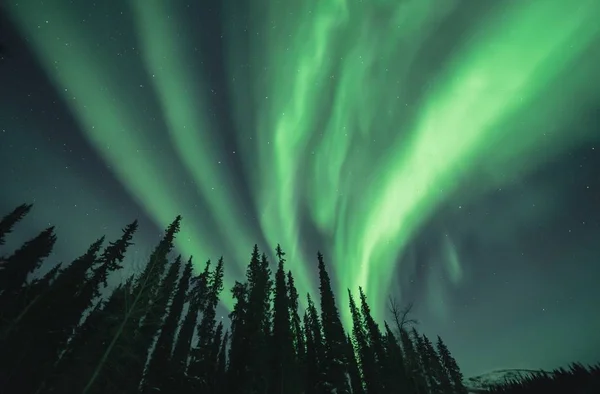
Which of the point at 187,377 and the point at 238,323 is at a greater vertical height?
the point at 238,323

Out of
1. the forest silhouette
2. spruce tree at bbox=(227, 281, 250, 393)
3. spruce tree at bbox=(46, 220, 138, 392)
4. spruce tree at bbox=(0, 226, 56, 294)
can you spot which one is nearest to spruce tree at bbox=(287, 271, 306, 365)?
the forest silhouette

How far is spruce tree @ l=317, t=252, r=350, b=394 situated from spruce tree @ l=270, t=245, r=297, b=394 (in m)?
5.21

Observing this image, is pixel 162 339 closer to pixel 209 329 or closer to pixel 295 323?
pixel 209 329

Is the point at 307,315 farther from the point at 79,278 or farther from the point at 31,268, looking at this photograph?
the point at 31,268

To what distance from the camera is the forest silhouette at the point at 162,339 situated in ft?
71.5

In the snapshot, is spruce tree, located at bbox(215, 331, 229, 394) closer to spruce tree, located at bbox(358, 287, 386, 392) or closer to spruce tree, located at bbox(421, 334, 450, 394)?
spruce tree, located at bbox(358, 287, 386, 392)

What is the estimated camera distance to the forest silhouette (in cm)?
2178

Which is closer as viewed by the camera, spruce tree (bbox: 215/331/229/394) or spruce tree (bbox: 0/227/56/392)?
spruce tree (bbox: 0/227/56/392)

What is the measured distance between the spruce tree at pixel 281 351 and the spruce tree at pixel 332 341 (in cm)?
521

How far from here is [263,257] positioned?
168 feet

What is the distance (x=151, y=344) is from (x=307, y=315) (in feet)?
112

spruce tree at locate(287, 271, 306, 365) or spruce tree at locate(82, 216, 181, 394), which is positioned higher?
spruce tree at locate(287, 271, 306, 365)

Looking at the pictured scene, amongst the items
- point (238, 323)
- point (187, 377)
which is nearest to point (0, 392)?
point (187, 377)

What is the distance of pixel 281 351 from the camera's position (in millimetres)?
33719
